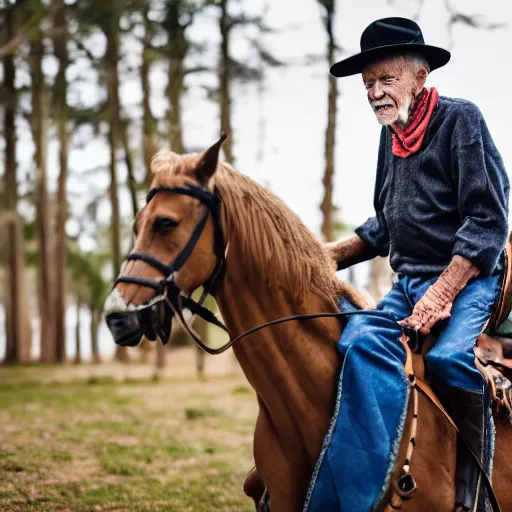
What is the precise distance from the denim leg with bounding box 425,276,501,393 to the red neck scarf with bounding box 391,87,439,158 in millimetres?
680

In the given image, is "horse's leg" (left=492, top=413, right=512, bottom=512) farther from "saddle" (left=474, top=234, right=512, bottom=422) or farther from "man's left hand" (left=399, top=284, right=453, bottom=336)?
"man's left hand" (left=399, top=284, right=453, bottom=336)

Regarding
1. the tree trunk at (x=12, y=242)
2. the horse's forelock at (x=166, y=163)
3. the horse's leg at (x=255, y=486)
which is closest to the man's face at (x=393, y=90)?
the horse's forelock at (x=166, y=163)

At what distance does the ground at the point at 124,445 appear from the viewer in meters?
5.80

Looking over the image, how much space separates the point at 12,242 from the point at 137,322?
60.1ft

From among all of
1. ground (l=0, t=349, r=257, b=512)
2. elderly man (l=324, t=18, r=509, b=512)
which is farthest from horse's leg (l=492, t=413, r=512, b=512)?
ground (l=0, t=349, r=257, b=512)

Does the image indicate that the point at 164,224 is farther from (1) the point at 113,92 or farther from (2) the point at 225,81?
(1) the point at 113,92

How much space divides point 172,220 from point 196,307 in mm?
394

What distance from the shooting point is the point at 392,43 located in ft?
9.75

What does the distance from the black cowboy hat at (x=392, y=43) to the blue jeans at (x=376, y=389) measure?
3.51ft

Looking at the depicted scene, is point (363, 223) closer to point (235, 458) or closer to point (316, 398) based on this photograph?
point (316, 398)

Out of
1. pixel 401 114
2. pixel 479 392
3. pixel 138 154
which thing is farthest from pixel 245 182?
pixel 138 154

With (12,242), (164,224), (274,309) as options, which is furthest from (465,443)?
(12,242)

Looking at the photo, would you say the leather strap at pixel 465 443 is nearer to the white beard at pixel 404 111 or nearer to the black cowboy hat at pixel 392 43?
the white beard at pixel 404 111

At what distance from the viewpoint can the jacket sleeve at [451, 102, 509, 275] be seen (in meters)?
2.76
